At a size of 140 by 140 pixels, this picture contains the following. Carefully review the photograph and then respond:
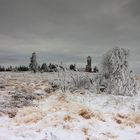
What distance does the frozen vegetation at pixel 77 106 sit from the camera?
810cm

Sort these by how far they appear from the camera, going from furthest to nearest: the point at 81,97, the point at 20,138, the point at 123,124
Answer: the point at 81,97 < the point at 123,124 < the point at 20,138

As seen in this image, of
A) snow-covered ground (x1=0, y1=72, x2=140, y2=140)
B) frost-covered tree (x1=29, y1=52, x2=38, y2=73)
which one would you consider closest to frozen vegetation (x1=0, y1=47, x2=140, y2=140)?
snow-covered ground (x1=0, y1=72, x2=140, y2=140)

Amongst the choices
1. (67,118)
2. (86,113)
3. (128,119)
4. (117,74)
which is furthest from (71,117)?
(117,74)

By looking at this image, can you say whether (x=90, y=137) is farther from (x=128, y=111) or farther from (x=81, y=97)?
(x=81, y=97)

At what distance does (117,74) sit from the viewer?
1359 cm

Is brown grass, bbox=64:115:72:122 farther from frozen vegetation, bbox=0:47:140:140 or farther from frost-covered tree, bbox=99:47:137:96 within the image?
frost-covered tree, bbox=99:47:137:96

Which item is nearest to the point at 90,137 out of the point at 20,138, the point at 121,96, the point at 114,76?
the point at 20,138

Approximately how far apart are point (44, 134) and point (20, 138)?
679 millimetres

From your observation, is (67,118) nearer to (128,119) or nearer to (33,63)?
(128,119)

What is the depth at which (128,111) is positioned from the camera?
33.1 feet

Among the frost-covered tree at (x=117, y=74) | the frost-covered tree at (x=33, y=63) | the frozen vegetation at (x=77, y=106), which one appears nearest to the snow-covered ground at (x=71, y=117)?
the frozen vegetation at (x=77, y=106)

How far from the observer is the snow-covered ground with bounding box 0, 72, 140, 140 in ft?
26.1

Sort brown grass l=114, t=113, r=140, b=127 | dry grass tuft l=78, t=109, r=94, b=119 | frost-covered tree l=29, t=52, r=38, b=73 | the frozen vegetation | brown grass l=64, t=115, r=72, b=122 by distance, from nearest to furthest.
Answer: the frozen vegetation < brown grass l=64, t=115, r=72, b=122 < brown grass l=114, t=113, r=140, b=127 < dry grass tuft l=78, t=109, r=94, b=119 < frost-covered tree l=29, t=52, r=38, b=73

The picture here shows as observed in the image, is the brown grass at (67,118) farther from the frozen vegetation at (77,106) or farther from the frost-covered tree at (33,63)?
the frost-covered tree at (33,63)
